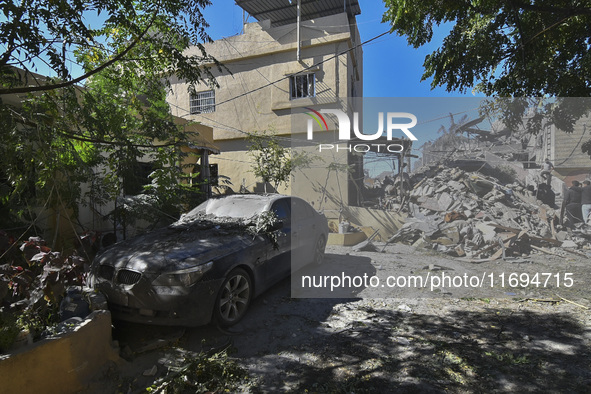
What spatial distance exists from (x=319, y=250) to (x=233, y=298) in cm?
266

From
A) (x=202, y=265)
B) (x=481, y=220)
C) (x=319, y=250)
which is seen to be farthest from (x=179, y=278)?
(x=481, y=220)

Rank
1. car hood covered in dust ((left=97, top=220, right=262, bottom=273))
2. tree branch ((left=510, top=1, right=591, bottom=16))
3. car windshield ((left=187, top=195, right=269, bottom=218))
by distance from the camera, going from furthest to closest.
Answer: car windshield ((left=187, top=195, right=269, bottom=218)), tree branch ((left=510, top=1, right=591, bottom=16)), car hood covered in dust ((left=97, top=220, right=262, bottom=273))

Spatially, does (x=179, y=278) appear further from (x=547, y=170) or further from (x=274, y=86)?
(x=274, y=86)

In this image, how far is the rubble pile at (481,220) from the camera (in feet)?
18.6

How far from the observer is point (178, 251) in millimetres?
3527

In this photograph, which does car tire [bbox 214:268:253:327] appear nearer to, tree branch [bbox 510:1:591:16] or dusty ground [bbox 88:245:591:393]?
dusty ground [bbox 88:245:591:393]

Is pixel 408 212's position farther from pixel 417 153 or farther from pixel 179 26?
pixel 179 26

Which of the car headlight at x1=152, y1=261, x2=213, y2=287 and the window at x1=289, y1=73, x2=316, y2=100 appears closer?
the car headlight at x1=152, y1=261, x2=213, y2=287

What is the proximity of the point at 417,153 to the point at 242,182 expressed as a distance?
8482mm

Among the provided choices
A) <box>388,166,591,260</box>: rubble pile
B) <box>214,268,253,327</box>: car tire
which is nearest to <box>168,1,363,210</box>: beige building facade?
<box>388,166,591,260</box>: rubble pile

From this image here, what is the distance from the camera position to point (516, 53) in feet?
19.2

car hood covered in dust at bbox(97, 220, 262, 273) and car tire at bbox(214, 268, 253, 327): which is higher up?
car hood covered in dust at bbox(97, 220, 262, 273)

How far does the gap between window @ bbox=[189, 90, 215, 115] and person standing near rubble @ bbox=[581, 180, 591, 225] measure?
42.0 feet

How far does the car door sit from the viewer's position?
442 cm
